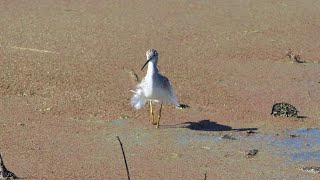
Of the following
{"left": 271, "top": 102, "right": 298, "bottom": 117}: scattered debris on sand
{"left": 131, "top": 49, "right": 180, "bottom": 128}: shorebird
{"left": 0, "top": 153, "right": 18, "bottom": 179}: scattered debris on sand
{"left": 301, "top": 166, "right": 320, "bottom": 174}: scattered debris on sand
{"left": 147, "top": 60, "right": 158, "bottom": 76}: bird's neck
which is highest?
{"left": 147, "top": 60, "right": 158, "bottom": 76}: bird's neck

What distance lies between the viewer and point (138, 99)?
9000 millimetres

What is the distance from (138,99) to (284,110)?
178cm

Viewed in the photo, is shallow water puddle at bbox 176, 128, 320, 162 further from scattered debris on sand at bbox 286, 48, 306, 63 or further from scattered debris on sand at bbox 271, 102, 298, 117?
scattered debris on sand at bbox 286, 48, 306, 63

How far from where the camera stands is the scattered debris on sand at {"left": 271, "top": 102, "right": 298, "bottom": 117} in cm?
923

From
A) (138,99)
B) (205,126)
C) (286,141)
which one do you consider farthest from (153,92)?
(286,141)

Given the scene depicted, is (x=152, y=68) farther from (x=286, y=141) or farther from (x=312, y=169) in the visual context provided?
(x=312, y=169)

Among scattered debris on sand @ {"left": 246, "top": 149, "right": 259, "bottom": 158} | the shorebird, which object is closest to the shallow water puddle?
scattered debris on sand @ {"left": 246, "top": 149, "right": 259, "bottom": 158}

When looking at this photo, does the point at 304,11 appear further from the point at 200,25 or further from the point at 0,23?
the point at 0,23

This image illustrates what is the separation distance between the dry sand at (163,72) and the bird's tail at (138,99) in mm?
171

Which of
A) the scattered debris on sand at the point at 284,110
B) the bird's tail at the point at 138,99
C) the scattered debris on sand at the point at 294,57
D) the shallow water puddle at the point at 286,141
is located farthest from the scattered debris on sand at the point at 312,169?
the scattered debris on sand at the point at 294,57

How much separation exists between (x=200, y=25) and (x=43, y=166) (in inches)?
249

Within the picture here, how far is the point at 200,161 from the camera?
7.77 meters

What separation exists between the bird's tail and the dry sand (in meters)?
0.17

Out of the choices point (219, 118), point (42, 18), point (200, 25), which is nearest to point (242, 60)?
point (200, 25)
